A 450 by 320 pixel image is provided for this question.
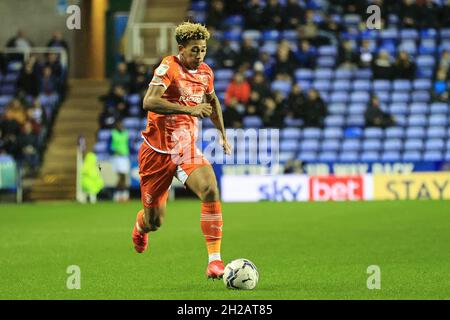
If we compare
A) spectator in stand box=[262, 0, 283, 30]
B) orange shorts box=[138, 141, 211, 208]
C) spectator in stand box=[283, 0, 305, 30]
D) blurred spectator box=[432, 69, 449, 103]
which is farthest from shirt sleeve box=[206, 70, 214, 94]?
spectator in stand box=[262, 0, 283, 30]

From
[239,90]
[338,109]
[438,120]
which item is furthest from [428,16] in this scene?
[239,90]

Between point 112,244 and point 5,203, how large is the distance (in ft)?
36.7

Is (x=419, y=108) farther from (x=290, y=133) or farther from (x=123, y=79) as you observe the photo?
(x=123, y=79)

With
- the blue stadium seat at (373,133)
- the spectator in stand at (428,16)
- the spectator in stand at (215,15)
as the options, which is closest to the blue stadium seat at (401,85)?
the blue stadium seat at (373,133)

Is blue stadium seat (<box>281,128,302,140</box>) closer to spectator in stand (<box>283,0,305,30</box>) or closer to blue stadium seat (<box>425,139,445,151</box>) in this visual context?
blue stadium seat (<box>425,139,445,151</box>)

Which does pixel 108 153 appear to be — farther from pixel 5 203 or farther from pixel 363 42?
pixel 363 42

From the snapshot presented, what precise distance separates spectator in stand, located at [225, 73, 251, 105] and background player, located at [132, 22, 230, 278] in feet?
50.2

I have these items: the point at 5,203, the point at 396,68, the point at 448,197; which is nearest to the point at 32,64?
the point at 5,203

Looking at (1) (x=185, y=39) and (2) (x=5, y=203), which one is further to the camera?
(2) (x=5, y=203)

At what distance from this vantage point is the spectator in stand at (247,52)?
26.8 meters

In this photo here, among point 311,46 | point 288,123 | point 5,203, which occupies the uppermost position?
point 311,46

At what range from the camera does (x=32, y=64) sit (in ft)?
90.6

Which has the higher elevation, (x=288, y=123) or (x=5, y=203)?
(x=288, y=123)
